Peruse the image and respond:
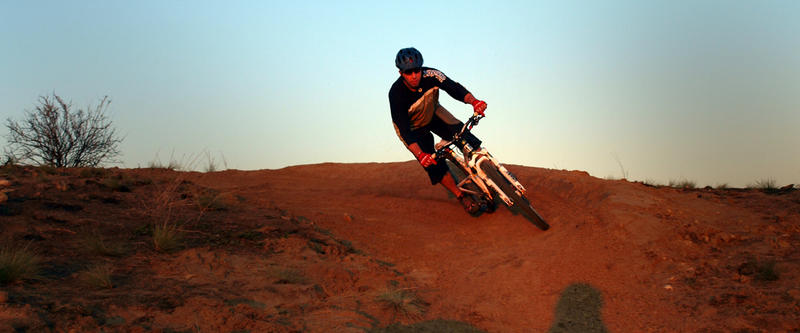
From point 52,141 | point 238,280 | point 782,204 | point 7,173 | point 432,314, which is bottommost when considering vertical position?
point 432,314

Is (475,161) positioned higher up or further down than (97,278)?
higher up

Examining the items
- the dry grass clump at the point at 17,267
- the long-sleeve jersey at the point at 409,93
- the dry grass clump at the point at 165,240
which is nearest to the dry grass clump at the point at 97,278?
the dry grass clump at the point at 17,267

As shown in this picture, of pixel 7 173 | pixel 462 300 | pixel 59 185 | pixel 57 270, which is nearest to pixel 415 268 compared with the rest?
pixel 462 300

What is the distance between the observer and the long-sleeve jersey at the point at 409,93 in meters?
6.85

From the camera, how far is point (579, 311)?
14.3 ft

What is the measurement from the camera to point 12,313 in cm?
328

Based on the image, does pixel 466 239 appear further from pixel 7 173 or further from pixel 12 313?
pixel 7 173

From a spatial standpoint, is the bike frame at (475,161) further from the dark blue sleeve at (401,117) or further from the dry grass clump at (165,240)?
the dry grass clump at (165,240)

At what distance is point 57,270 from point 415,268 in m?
3.32

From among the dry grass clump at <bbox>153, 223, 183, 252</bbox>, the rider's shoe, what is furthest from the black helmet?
the dry grass clump at <bbox>153, 223, 183, 252</bbox>

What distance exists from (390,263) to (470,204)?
6.04 ft

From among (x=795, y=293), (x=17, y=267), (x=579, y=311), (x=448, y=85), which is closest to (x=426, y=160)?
(x=448, y=85)

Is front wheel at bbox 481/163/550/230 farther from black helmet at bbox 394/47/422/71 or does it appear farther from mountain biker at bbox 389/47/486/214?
black helmet at bbox 394/47/422/71

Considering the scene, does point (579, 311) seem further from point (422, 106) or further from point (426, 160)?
point (422, 106)
